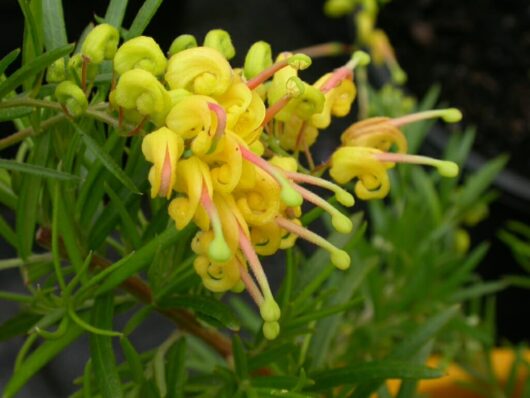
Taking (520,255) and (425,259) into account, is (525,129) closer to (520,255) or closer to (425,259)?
(520,255)

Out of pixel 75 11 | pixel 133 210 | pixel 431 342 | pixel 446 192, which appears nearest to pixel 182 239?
pixel 133 210

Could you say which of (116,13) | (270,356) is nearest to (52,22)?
(116,13)

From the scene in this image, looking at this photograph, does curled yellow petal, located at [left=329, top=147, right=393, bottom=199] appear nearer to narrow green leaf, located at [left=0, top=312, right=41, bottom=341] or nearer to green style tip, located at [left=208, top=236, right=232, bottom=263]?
green style tip, located at [left=208, top=236, right=232, bottom=263]

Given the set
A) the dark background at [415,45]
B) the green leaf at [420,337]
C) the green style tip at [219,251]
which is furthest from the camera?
the dark background at [415,45]

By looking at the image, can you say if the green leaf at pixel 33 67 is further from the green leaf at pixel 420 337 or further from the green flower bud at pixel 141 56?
the green leaf at pixel 420 337

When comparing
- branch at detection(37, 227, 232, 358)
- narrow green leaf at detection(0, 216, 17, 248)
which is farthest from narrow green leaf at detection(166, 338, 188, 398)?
narrow green leaf at detection(0, 216, 17, 248)

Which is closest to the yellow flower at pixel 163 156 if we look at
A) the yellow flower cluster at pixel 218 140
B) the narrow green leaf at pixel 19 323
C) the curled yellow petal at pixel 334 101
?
the yellow flower cluster at pixel 218 140

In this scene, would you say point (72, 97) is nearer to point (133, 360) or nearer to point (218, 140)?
point (218, 140)
